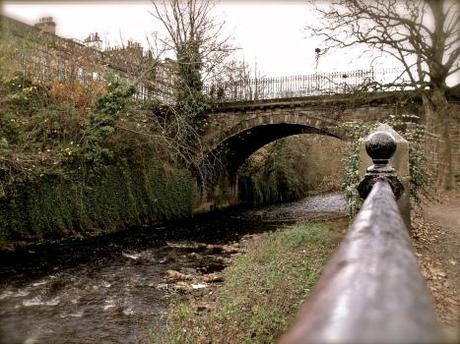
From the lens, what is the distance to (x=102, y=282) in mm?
9406

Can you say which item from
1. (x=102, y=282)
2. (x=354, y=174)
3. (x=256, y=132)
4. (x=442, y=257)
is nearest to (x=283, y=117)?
(x=256, y=132)

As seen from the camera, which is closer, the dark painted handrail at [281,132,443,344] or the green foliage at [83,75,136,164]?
the dark painted handrail at [281,132,443,344]

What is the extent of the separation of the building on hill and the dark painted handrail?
14.2 m

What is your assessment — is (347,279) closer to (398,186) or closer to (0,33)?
(398,186)

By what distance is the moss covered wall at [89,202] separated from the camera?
12266 mm

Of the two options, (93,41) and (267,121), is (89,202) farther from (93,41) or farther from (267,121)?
(267,121)

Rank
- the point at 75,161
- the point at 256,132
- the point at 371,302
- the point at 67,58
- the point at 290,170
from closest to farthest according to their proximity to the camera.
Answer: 1. the point at 371,302
2. the point at 75,161
3. the point at 67,58
4. the point at 256,132
5. the point at 290,170

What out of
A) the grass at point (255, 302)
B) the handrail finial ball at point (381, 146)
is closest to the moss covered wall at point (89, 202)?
the grass at point (255, 302)

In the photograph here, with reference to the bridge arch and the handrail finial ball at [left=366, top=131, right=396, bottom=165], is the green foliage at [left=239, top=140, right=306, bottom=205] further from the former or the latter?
the handrail finial ball at [left=366, top=131, right=396, bottom=165]

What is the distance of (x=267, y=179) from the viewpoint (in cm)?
2884

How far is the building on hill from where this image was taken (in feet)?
49.4

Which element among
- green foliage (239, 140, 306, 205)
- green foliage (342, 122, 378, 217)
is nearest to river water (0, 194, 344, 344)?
green foliage (342, 122, 378, 217)

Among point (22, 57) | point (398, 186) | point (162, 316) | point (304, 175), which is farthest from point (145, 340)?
point (304, 175)

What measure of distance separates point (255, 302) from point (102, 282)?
4015mm
